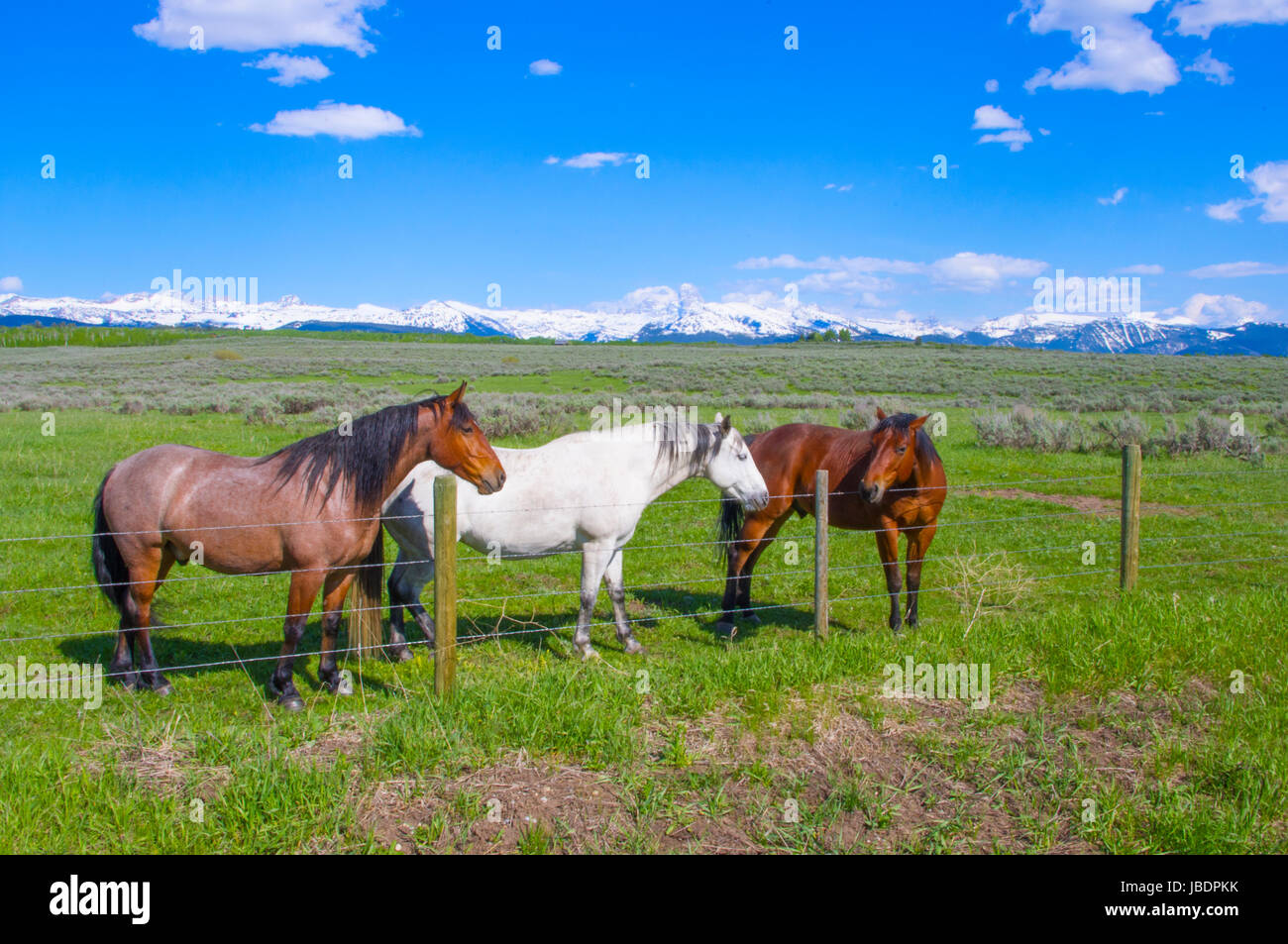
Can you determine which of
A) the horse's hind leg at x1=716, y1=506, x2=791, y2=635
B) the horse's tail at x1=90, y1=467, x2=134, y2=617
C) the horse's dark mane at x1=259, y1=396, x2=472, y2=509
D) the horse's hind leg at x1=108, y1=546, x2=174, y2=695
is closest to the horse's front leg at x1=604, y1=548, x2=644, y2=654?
the horse's hind leg at x1=716, y1=506, x2=791, y2=635

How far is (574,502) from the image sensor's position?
22.0 feet

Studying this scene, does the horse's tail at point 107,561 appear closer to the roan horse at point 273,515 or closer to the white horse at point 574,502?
the roan horse at point 273,515

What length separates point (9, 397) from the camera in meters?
28.3

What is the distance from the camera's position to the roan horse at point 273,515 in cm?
555

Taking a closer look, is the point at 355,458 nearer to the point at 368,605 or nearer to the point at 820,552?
the point at 368,605

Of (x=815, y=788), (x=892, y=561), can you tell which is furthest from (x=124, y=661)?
(x=892, y=561)

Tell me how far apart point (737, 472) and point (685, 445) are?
1.89 ft

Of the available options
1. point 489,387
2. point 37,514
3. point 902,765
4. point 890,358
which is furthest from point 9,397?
point 890,358

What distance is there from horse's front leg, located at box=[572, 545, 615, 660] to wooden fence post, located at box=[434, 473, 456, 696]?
1797 mm

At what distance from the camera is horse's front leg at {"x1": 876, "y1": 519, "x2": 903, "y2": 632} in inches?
289

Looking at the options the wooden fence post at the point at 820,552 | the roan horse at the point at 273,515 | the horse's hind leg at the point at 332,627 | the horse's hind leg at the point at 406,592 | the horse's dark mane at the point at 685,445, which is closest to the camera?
the roan horse at the point at 273,515

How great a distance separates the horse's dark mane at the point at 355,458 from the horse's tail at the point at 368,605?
19.9 inches

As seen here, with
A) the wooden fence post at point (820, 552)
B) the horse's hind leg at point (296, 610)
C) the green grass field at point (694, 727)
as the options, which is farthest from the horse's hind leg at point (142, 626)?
the wooden fence post at point (820, 552)

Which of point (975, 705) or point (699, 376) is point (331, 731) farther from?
point (699, 376)
